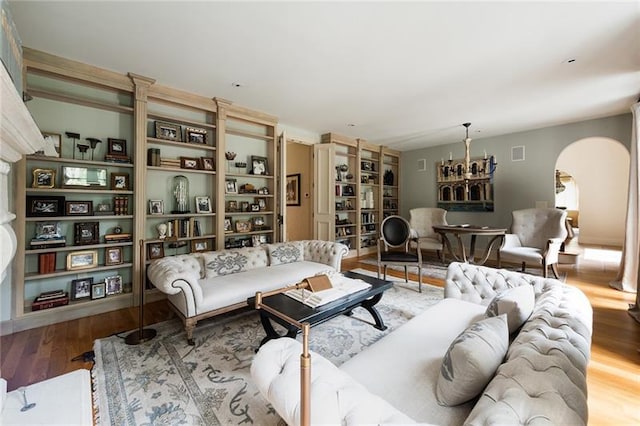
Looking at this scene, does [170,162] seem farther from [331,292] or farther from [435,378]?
[435,378]

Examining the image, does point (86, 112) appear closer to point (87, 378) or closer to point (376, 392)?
point (87, 378)

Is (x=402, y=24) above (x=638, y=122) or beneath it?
above

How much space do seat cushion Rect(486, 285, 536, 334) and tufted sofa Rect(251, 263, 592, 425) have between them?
0.20ft

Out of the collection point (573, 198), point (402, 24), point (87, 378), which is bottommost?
point (87, 378)

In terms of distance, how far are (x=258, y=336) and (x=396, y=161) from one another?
597cm

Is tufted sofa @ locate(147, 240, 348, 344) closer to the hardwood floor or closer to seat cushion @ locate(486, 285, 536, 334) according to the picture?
the hardwood floor

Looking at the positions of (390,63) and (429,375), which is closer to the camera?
(429,375)

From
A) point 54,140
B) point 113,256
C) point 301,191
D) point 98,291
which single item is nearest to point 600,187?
point 301,191

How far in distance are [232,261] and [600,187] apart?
9248 millimetres

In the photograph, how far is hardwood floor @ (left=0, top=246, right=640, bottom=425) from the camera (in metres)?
1.62

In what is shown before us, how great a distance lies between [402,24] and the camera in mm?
2141

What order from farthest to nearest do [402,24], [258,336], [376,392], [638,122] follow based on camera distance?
[638,122]
[258,336]
[402,24]
[376,392]

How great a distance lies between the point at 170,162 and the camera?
3.41 meters

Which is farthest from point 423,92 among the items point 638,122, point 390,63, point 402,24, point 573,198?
point 573,198
